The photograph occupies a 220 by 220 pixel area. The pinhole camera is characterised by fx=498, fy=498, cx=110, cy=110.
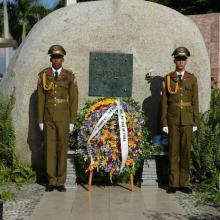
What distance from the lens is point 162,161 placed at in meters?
6.50

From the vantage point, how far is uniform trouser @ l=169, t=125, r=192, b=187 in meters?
6.00

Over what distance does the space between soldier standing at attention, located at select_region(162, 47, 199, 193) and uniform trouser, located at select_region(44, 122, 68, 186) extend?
1.22m

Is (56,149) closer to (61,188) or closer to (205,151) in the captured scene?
(61,188)

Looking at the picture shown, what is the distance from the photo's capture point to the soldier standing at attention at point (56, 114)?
5.94 metres

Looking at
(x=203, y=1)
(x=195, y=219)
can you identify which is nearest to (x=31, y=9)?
(x=203, y=1)

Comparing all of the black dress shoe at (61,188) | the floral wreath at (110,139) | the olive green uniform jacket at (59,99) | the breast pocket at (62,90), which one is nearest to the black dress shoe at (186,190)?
the floral wreath at (110,139)

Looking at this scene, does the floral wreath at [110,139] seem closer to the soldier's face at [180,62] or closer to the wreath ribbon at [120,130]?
the wreath ribbon at [120,130]

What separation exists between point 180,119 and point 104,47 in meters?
1.45

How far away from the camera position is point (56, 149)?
6.01m

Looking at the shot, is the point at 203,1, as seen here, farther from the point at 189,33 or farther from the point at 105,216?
the point at 105,216

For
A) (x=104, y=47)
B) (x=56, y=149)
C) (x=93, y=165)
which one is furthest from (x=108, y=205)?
(x=104, y=47)

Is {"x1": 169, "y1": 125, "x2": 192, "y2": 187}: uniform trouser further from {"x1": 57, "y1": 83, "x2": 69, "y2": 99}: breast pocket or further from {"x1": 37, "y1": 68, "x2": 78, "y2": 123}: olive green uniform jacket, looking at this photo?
{"x1": 57, "y1": 83, "x2": 69, "y2": 99}: breast pocket

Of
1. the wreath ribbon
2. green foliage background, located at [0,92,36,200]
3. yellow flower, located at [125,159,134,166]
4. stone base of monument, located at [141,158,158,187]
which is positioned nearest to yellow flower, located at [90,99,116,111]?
the wreath ribbon

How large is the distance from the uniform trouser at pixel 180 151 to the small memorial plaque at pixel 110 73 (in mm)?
973
